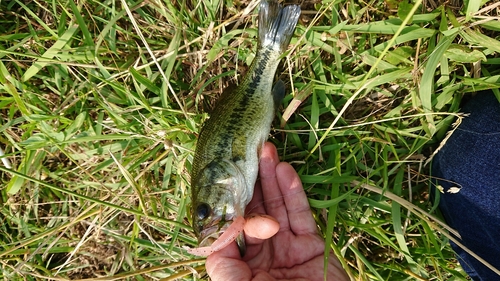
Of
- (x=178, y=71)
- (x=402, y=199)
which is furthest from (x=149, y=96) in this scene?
(x=402, y=199)

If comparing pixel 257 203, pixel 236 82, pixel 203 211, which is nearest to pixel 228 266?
pixel 203 211

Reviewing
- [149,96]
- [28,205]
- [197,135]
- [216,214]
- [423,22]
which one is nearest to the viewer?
[216,214]

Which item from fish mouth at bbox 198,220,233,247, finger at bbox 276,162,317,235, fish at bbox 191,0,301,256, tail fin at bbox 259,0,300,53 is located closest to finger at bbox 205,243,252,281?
fish at bbox 191,0,301,256

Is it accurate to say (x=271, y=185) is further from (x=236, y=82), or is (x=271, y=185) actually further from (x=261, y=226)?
(x=236, y=82)

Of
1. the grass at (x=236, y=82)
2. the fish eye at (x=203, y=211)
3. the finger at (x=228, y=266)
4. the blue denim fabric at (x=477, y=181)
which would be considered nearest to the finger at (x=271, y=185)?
the grass at (x=236, y=82)

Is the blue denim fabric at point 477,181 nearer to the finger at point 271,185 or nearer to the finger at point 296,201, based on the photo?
the finger at point 296,201

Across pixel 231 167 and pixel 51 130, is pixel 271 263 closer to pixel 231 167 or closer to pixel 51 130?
pixel 231 167
